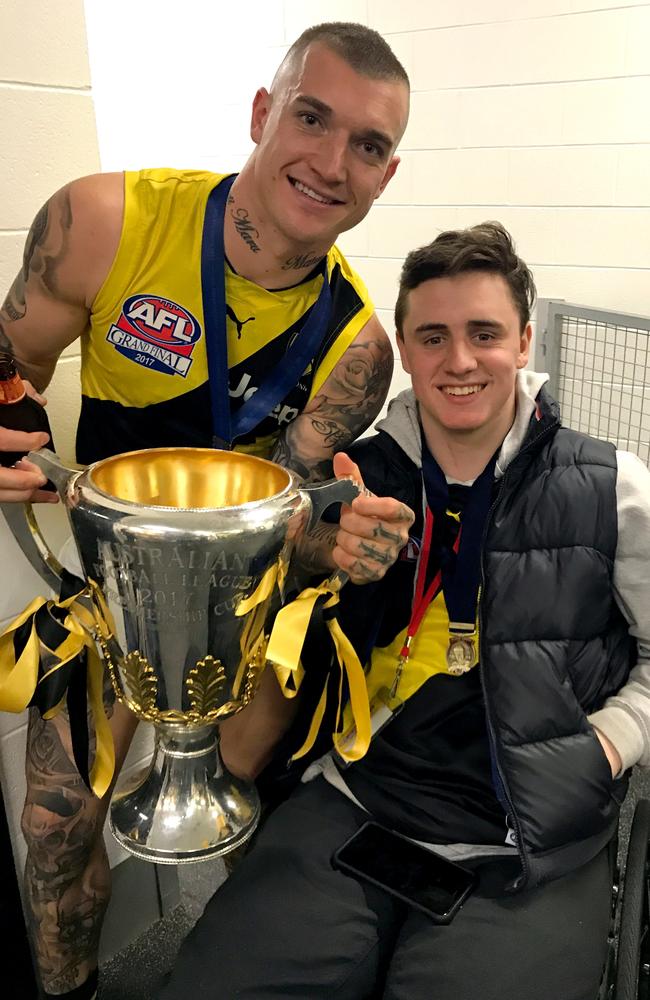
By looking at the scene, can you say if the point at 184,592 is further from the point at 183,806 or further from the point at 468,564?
the point at 468,564

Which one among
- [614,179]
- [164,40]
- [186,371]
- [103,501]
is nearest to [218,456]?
→ [103,501]

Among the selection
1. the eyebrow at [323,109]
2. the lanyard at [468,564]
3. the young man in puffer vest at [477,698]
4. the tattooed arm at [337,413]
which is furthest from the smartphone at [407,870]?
the eyebrow at [323,109]

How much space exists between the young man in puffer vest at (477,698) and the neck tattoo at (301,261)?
15 centimetres

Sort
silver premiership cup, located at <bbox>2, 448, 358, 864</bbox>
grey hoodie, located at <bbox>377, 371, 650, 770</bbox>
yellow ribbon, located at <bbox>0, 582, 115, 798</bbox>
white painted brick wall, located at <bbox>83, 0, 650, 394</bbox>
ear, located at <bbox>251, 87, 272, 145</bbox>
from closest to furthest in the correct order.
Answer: silver premiership cup, located at <bbox>2, 448, 358, 864</bbox>
yellow ribbon, located at <bbox>0, 582, 115, 798</bbox>
grey hoodie, located at <bbox>377, 371, 650, 770</bbox>
ear, located at <bbox>251, 87, 272, 145</bbox>
white painted brick wall, located at <bbox>83, 0, 650, 394</bbox>

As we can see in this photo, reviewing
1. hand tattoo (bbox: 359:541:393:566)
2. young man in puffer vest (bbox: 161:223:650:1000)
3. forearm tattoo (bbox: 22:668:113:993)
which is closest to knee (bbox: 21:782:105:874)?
forearm tattoo (bbox: 22:668:113:993)

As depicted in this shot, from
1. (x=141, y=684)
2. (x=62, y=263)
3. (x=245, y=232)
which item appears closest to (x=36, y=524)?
(x=141, y=684)

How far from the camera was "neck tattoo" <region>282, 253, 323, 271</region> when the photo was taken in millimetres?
1258

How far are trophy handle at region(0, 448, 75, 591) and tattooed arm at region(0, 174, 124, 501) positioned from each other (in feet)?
1.22

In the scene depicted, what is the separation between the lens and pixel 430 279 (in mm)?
1288

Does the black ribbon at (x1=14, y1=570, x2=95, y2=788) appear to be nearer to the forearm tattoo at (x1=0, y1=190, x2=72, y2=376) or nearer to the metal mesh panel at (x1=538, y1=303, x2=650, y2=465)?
the forearm tattoo at (x1=0, y1=190, x2=72, y2=376)

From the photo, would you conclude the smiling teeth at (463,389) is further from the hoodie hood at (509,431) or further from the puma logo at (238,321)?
the puma logo at (238,321)

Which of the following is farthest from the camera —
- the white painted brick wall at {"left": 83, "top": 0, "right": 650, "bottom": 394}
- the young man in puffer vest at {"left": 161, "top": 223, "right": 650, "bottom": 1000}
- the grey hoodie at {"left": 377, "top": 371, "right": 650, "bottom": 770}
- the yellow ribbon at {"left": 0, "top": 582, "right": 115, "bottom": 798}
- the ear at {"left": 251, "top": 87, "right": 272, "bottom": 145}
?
the white painted brick wall at {"left": 83, "top": 0, "right": 650, "bottom": 394}

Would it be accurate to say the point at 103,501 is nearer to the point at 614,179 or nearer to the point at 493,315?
the point at 493,315

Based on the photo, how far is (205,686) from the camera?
2.66 feet
